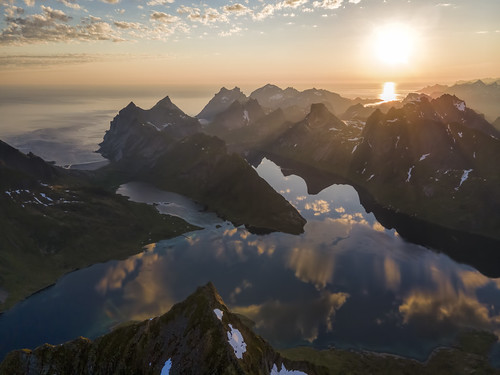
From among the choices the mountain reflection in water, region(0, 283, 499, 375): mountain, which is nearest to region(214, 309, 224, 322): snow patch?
region(0, 283, 499, 375): mountain

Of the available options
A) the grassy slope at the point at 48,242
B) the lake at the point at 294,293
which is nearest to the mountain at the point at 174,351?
the lake at the point at 294,293

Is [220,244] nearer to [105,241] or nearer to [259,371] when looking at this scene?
[105,241]

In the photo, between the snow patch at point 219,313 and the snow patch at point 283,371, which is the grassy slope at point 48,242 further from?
the snow patch at point 283,371

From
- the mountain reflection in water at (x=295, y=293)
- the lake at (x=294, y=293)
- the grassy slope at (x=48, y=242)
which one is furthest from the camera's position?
the grassy slope at (x=48, y=242)

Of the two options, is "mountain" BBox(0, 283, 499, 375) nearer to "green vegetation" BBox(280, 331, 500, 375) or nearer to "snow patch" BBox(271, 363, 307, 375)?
"snow patch" BBox(271, 363, 307, 375)

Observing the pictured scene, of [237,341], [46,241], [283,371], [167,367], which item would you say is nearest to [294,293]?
[283,371]

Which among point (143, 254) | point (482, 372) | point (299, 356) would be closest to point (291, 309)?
point (299, 356)

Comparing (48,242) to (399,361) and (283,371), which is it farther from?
(399,361)
